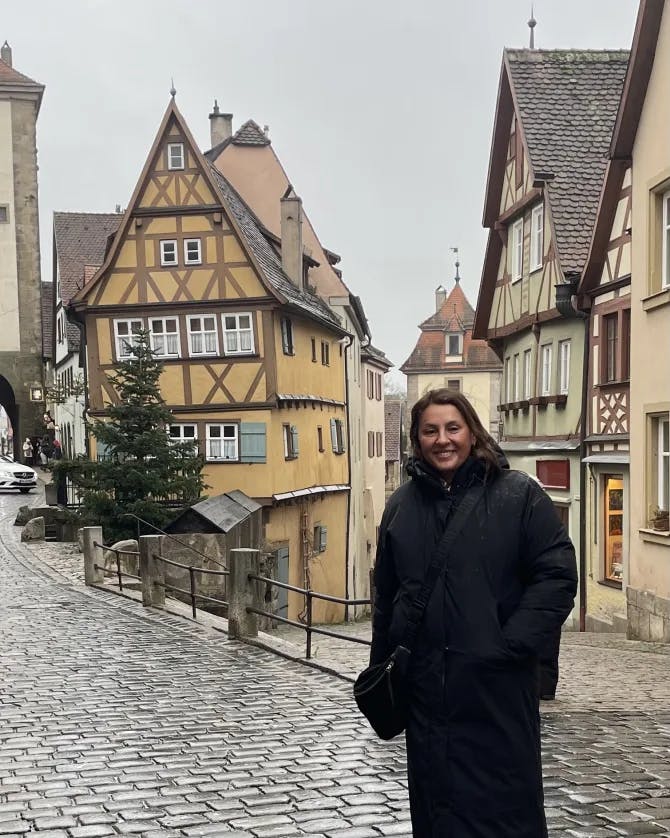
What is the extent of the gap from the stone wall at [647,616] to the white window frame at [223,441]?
46.4 feet

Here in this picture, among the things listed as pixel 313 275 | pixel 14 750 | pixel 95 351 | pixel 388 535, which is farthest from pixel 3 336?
pixel 388 535

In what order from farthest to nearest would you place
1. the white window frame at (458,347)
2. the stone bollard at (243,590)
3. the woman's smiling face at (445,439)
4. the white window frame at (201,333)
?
1. the white window frame at (458,347)
2. the white window frame at (201,333)
3. the stone bollard at (243,590)
4. the woman's smiling face at (445,439)

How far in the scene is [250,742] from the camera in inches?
298

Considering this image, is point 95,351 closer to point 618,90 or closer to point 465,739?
point 618,90

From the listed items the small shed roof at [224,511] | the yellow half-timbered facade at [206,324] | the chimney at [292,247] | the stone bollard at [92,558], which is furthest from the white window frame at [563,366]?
the chimney at [292,247]

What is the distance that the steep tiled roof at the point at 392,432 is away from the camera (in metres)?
65.3

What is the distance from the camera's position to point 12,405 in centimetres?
5522

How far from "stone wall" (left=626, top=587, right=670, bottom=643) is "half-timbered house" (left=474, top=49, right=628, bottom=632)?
11.8 ft

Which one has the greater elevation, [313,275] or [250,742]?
[313,275]

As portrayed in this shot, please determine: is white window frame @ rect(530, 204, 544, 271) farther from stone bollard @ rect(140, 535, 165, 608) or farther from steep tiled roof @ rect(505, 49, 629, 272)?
stone bollard @ rect(140, 535, 165, 608)

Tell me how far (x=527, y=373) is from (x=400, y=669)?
19585mm

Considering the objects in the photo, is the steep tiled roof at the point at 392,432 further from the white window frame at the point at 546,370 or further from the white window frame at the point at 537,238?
the white window frame at the point at 537,238

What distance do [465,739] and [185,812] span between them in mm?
2655

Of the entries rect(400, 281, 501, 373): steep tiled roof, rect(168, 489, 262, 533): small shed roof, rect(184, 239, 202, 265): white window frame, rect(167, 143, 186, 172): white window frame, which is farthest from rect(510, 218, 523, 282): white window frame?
rect(400, 281, 501, 373): steep tiled roof
